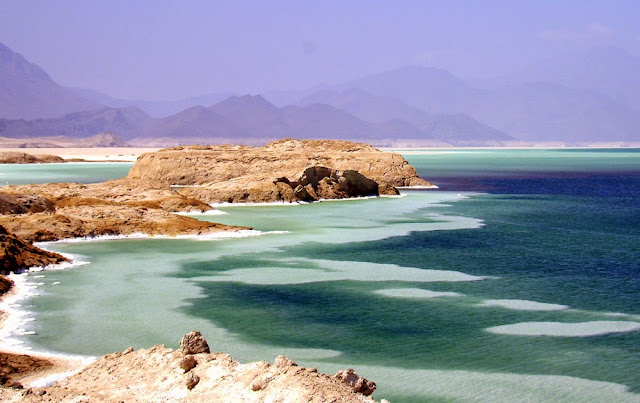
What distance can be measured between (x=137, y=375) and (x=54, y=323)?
4.55 m

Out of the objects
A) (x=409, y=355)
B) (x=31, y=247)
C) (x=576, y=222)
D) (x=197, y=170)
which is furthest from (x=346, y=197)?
(x=409, y=355)

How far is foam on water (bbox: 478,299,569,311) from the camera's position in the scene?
14.7m

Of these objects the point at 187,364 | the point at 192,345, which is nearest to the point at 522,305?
the point at 192,345

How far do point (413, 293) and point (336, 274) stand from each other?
250 centimetres

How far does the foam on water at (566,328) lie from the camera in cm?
1295

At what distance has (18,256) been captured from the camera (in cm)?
1831

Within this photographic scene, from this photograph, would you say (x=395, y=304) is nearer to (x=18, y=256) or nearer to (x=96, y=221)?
(x=18, y=256)

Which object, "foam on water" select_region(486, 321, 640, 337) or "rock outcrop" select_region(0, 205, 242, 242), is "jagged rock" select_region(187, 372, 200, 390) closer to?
"foam on water" select_region(486, 321, 640, 337)

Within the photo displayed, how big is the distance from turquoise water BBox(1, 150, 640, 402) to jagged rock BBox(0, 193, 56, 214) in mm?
3878

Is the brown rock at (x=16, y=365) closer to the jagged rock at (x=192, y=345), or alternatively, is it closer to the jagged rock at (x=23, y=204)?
the jagged rock at (x=192, y=345)

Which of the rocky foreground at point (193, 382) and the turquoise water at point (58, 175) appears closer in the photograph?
the rocky foreground at point (193, 382)

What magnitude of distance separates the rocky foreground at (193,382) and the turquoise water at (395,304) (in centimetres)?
169

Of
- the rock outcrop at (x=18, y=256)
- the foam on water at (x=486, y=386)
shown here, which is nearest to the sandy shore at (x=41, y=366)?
the foam on water at (x=486, y=386)

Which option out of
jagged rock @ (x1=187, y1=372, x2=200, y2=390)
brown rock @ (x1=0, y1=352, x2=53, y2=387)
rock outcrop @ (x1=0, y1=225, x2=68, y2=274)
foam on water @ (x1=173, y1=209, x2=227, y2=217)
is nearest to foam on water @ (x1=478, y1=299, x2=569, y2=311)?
jagged rock @ (x1=187, y1=372, x2=200, y2=390)
